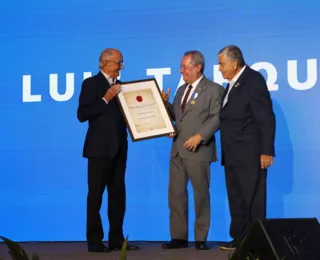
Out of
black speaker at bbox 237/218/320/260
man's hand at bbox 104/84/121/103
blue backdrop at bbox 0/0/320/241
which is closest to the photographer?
black speaker at bbox 237/218/320/260

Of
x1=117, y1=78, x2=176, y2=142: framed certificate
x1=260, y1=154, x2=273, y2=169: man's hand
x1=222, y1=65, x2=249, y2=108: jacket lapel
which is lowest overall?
x1=260, y1=154, x2=273, y2=169: man's hand

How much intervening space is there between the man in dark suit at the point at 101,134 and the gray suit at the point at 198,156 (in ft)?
1.31

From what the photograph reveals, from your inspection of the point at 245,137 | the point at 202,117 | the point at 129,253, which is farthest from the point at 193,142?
the point at 129,253

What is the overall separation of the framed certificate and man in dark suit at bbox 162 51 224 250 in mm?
87

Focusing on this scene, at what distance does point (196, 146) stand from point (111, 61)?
77cm

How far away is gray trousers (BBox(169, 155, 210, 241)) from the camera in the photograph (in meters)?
4.12

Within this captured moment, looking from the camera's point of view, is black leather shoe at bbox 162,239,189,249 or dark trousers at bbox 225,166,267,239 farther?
black leather shoe at bbox 162,239,189,249

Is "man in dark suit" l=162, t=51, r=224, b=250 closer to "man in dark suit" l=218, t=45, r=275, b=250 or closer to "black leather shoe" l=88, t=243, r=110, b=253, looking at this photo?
"man in dark suit" l=218, t=45, r=275, b=250

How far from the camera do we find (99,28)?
4.93 m

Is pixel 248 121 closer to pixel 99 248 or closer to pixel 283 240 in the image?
pixel 99 248

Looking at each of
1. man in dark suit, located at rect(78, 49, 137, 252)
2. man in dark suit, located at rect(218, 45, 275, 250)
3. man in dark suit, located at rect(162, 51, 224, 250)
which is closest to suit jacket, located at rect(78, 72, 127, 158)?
man in dark suit, located at rect(78, 49, 137, 252)

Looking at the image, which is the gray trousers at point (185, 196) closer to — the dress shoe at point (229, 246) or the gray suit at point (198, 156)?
the gray suit at point (198, 156)

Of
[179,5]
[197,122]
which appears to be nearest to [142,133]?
[197,122]

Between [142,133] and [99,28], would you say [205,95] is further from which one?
[99,28]
